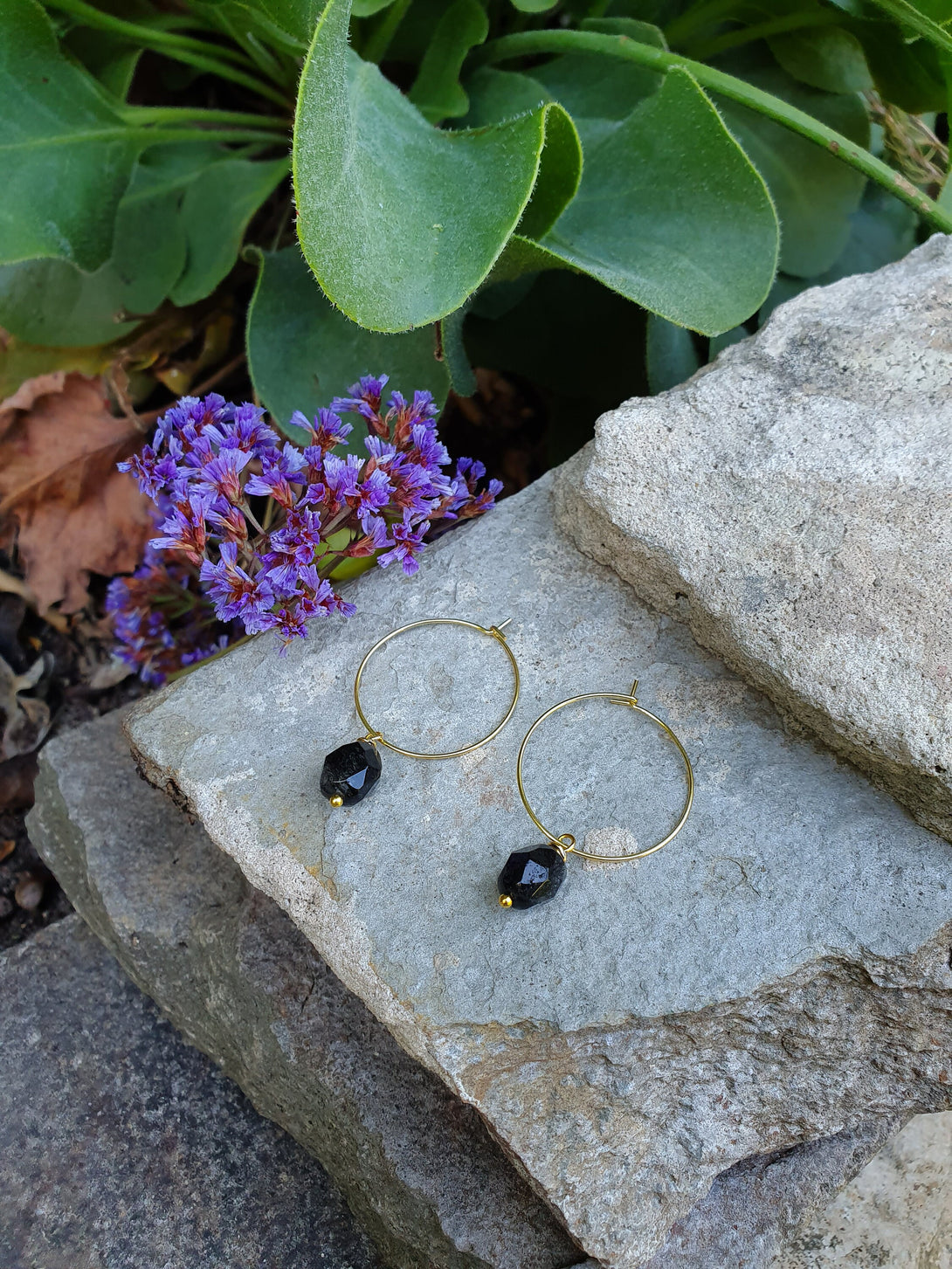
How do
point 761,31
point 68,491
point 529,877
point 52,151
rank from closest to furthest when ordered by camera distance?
1. point 529,877
2. point 52,151
3. point 761,31
4. point 68,491

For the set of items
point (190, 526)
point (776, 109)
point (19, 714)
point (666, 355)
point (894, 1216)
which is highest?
point (776, 109)

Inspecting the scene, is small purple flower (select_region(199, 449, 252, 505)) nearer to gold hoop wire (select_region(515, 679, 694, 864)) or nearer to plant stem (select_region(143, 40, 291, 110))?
gold hoop wire (select_region(515, 679, 694, 864))

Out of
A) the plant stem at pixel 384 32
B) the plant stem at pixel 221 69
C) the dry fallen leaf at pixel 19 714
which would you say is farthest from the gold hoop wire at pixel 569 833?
the plant stem at pixel 221 69

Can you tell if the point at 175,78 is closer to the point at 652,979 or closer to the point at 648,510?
the point at 648,510

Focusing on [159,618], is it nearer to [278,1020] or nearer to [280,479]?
[280,479]

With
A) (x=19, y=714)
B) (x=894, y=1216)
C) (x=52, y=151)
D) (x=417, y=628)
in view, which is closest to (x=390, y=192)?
(x=417, y=628)

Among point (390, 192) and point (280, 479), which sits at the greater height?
point (390, 192)
